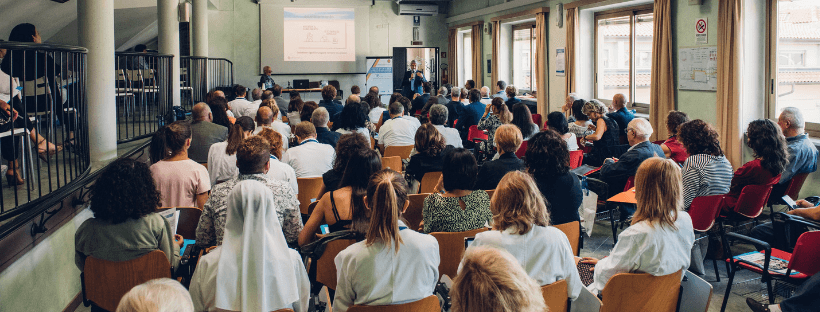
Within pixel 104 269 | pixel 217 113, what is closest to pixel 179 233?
pixel 104 269

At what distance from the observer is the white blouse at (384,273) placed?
2273mm

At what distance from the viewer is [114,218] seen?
2.66m

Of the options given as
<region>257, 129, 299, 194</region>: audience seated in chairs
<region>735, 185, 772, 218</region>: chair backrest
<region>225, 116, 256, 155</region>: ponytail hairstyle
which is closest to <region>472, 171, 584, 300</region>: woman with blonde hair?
<region>257, 129, 299, 194</region>: audience seated in chairs

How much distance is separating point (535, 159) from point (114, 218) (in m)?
2.28

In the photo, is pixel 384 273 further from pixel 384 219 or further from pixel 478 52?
pixel 478 52

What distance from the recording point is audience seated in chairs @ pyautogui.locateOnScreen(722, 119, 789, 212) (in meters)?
4.57

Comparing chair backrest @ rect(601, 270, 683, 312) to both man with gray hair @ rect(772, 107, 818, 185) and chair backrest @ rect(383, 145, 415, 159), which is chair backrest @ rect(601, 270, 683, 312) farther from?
chair backrest @ rect(383, 145, 415, 159)

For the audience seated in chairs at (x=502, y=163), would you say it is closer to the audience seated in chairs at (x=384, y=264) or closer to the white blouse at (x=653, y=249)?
the white blouse at (x=653, y=249)

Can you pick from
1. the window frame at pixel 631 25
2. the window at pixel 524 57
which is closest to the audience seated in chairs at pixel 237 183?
the window frame at pixel 631 25

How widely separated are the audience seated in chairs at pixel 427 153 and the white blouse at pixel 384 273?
7.65ft

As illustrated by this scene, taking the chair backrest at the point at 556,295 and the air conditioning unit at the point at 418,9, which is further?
the air conditioning unit at the point at 418,9

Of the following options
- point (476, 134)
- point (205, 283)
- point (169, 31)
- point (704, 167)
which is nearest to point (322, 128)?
point (476, 134)

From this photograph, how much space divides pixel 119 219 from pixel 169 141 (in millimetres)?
1254

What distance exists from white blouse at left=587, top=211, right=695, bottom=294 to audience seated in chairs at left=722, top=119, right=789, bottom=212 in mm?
2278
